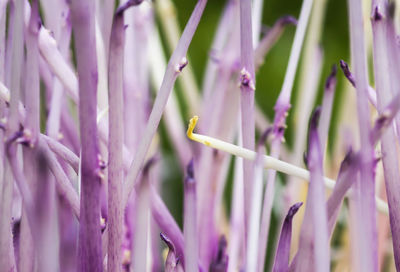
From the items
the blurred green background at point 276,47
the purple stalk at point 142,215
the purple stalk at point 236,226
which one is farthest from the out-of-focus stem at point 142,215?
the blurred green background at point 276,47

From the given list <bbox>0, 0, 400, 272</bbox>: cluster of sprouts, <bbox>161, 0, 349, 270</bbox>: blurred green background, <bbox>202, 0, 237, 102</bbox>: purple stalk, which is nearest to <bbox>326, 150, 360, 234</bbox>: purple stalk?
<bbox>0, 0, 400, 272</bbox>: cluster of sprouts

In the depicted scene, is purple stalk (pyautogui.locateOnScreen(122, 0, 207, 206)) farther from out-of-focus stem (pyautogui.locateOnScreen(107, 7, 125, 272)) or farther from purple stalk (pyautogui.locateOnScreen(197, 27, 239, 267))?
purple stalk (pyautogui.locateOnScreen(197, 27, 239, 267))

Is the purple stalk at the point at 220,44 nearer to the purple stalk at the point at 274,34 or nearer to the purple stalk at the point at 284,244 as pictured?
the purple stalk at the point at 274,34

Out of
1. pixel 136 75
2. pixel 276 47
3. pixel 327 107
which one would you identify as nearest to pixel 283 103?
pixel 327 107

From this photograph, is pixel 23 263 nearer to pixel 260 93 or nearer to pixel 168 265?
pixel 168 265

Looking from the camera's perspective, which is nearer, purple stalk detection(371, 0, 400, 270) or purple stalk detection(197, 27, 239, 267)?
purple stalk detection(371, 0, 400, 270)
